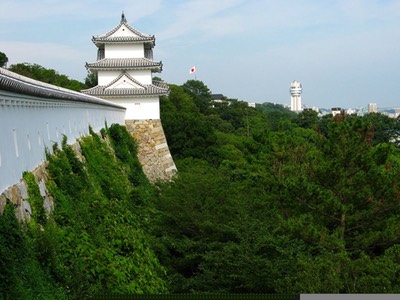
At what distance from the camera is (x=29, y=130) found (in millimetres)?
10977

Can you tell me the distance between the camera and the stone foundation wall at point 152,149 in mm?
28312

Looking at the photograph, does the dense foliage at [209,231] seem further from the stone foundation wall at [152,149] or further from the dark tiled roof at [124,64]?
the dark tiled roof at [124,64]

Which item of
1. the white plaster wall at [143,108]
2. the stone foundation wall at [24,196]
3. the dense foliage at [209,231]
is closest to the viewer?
the stone foundation wall at [24,196]

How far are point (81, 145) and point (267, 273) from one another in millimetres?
6560

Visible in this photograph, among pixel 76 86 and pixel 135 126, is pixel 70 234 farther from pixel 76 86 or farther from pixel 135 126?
pixel 76 86

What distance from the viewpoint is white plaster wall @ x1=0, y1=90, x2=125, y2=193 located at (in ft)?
29.6

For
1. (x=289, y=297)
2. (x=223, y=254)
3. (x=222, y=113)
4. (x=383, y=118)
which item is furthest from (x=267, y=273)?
(x=222, y=113)

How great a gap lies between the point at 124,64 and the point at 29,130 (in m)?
19.1

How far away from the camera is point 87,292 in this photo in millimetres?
9406

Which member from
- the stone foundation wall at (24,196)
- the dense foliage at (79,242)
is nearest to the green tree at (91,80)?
the dense foliage at (79,242)

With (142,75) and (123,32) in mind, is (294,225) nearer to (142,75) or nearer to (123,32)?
(142,75)

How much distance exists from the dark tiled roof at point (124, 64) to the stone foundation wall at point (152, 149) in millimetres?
2685

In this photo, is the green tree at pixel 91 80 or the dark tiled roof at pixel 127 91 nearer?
the dark tiled roof at pixel 127 91

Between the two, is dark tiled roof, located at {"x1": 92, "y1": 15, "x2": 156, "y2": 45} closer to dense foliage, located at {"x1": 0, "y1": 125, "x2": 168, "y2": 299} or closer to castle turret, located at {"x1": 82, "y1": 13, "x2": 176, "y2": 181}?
castle turret, located at {"x1": 82, "y1": 13, "x2": 176, "y2": 181}
